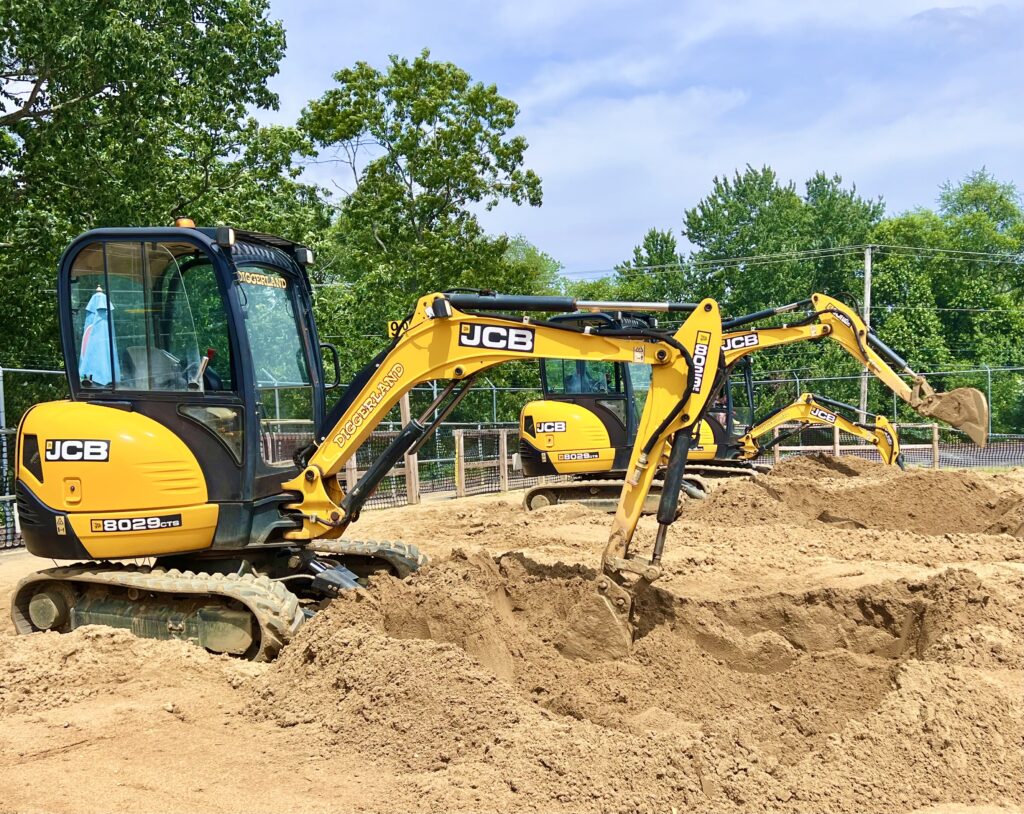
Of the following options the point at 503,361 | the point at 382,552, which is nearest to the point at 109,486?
the point at 382,552

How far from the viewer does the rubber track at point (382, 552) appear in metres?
7.34

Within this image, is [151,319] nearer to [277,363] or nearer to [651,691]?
[277,363]

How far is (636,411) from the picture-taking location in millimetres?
14164

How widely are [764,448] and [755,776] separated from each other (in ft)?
45.1

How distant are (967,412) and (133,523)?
9725 mm

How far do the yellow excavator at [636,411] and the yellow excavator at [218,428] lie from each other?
5509 mm

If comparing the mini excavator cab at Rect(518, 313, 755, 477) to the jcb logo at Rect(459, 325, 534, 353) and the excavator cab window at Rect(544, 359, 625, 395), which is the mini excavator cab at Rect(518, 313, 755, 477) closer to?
the excavator cab window at Rect(544, 359, 625, 395)

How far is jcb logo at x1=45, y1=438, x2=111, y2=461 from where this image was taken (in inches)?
238

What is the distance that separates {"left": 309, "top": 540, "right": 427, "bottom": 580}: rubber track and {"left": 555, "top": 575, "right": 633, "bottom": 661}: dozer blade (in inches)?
71.9

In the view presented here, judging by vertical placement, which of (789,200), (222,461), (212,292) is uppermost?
(789,200)

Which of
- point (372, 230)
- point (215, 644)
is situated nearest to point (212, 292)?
point (215, 644)

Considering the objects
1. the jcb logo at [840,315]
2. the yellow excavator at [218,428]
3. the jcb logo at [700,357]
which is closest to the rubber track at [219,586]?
the yellow excavator at [218,428]

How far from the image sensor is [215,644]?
610 cm

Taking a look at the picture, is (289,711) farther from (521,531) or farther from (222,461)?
(521,531)
